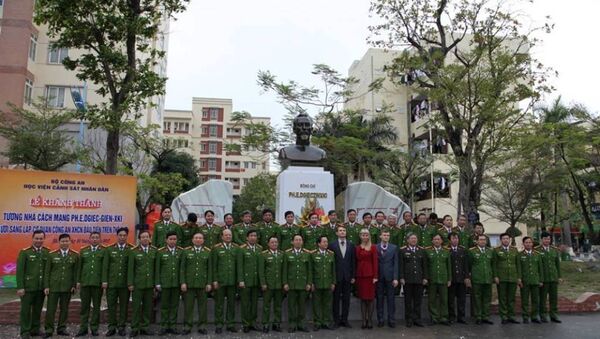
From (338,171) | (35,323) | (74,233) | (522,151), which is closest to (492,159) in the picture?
(522,151)

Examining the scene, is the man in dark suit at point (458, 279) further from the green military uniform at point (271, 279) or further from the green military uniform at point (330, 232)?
the green military uniform at point (271, 279)

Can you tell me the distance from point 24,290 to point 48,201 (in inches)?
129

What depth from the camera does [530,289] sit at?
8.01m

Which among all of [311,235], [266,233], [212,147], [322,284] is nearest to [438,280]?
[322,284]

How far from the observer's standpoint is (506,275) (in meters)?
7.80

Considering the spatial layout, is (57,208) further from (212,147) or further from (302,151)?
(212,147)

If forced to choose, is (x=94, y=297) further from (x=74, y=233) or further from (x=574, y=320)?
(x=574, y=320)

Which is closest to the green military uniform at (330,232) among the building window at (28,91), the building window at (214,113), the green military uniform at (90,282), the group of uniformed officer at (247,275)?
the group of uniformed officer at (247,275)

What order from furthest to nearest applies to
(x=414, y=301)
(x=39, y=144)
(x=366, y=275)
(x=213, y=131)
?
(x=213, y=131), (x=39, y=144), (x=414, y=301), (x=366, y=275)

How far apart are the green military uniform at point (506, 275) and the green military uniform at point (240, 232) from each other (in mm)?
3960

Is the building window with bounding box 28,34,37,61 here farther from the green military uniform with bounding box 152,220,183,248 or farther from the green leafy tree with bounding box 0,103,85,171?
the green military uniform with bounding box 152,220,183,248

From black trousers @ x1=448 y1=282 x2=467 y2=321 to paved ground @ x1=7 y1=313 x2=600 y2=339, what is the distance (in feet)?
1.00

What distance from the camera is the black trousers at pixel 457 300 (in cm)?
787

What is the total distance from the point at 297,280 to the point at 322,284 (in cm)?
37
